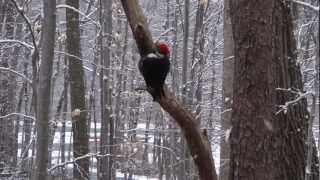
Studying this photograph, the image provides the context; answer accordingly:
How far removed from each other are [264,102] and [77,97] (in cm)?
573

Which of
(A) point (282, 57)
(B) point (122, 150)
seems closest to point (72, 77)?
(B) point (122, 150)

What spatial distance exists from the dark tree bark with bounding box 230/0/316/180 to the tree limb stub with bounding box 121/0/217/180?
0.49 m

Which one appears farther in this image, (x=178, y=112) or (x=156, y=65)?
(x=178, y=112)

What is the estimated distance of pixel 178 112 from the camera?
3.04m

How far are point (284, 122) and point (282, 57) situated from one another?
466 mm

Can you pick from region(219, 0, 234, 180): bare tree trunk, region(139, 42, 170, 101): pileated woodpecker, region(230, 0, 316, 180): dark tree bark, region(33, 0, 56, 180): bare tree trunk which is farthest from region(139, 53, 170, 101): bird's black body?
region(219, 0, 234, 180): bare tree trunk

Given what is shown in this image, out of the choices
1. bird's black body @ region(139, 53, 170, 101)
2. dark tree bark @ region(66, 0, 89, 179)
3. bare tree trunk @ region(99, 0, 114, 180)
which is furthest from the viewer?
bare tree trunk @ region(99, 0, 114, 180)

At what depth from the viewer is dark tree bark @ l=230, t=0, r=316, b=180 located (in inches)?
145

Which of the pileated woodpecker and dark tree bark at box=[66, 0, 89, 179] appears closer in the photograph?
the pileated woodpecker

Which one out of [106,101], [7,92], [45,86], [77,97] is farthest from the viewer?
[7,92]

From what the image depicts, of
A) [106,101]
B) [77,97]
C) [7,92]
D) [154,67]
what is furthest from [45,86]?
[7,92]

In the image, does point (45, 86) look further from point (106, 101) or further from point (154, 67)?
point (106, 101)

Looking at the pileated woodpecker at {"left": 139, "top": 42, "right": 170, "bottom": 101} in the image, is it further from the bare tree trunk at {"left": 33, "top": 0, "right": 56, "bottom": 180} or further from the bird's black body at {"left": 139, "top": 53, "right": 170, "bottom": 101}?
the bare tree trunk at {"left": 33, "top": 0, "right": 56, "bottom": 180}

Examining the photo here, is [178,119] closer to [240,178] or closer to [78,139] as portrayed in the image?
[240,178]
